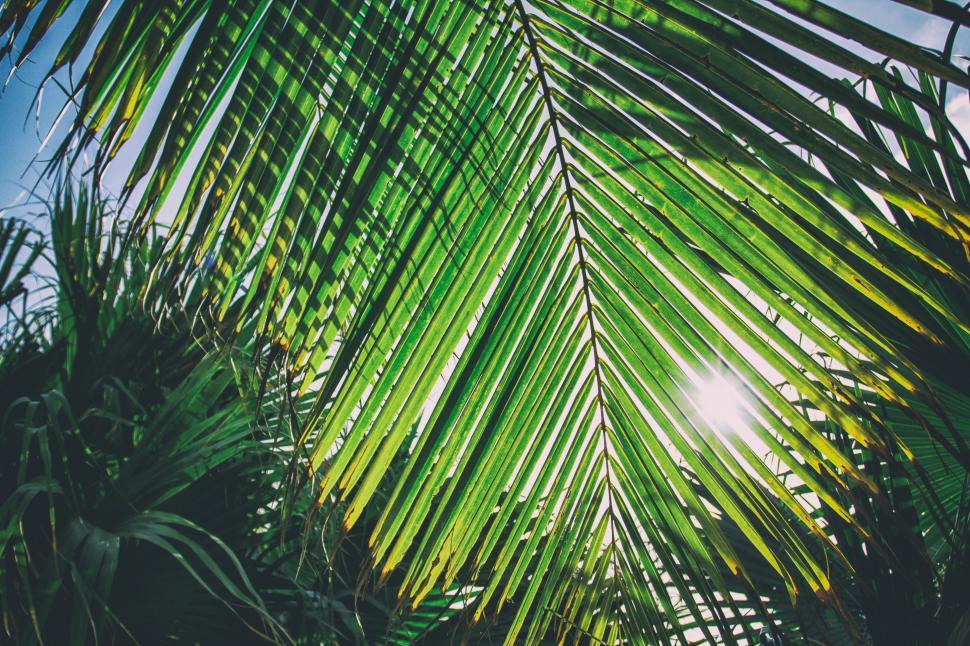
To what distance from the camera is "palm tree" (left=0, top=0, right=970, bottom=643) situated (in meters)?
0.54

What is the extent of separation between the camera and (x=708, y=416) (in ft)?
2.42

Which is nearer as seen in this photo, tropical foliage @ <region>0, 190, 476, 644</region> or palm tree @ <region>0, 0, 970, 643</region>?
palm tree @ <region>0, 0, 970, 643</region>

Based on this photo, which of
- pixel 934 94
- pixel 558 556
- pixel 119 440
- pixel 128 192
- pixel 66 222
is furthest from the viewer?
pixel 66 222

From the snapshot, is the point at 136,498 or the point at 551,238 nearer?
the point at 551,238

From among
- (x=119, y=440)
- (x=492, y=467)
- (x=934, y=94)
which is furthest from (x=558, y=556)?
(x=119, y=440)

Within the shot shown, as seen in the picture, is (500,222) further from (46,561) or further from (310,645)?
(310,645)

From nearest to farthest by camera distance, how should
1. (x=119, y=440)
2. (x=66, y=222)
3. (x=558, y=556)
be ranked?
(x=558, y=556) < (x=119, y=440) < (x=66, y=222)

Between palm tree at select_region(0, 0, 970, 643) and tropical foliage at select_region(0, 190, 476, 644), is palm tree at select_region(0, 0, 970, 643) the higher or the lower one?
the higher one

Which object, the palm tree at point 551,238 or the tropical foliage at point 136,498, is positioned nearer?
the palm tree at point 551,238

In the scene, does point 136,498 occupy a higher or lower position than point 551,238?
lower

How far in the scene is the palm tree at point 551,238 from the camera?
54 centimetres

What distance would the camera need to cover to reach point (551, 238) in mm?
715

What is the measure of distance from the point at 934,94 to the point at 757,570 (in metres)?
1.26

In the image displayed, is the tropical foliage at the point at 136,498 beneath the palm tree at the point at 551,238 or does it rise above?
beneath
